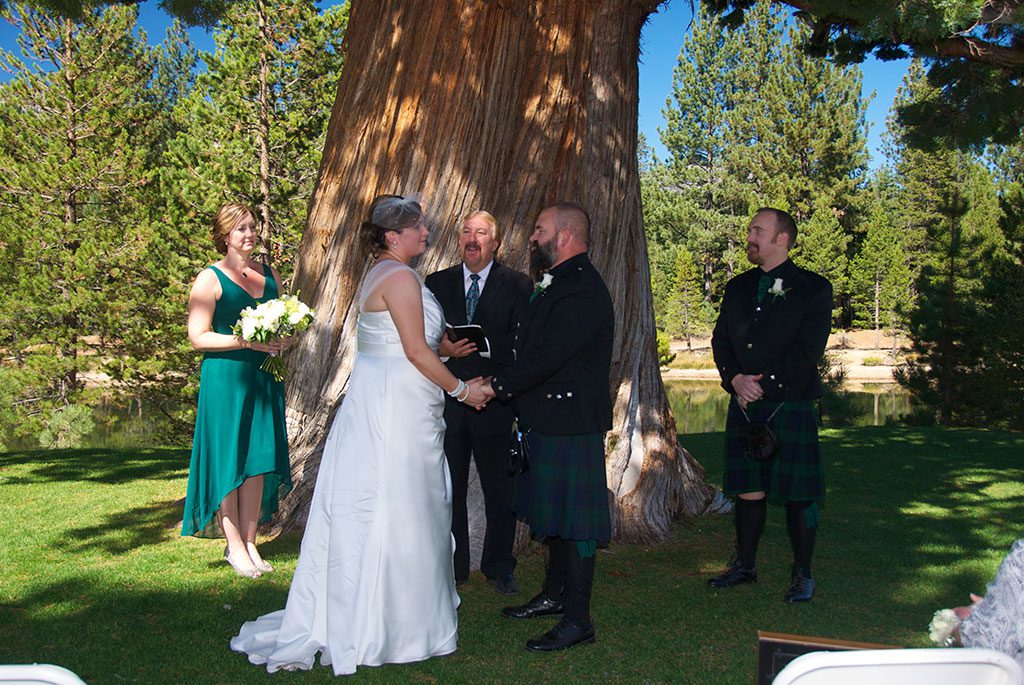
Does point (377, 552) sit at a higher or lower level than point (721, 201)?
lower

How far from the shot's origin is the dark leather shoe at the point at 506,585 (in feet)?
17.5

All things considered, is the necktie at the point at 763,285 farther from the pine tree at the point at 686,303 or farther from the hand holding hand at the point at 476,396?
the pine tree at the point at 686,303

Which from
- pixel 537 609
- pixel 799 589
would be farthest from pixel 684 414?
pixel 537 609

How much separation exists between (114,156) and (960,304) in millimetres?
24008

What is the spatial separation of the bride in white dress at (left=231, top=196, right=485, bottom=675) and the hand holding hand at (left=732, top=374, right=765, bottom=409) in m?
1.77

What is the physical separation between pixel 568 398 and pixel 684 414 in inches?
1281

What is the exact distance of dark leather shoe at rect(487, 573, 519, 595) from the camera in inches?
211

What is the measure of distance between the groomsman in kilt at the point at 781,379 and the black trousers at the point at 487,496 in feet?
4.29

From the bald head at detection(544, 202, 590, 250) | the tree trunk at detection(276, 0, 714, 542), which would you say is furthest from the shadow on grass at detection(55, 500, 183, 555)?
the bald head at detection(544, 202, 590, 250)

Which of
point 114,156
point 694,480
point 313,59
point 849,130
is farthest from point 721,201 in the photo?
point 694,480

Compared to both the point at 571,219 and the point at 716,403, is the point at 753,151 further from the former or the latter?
the point at 571,219

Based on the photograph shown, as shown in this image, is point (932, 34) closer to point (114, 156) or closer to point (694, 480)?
point (694, 480)

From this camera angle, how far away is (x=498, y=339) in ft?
17.8

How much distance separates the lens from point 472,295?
18.0 feet
